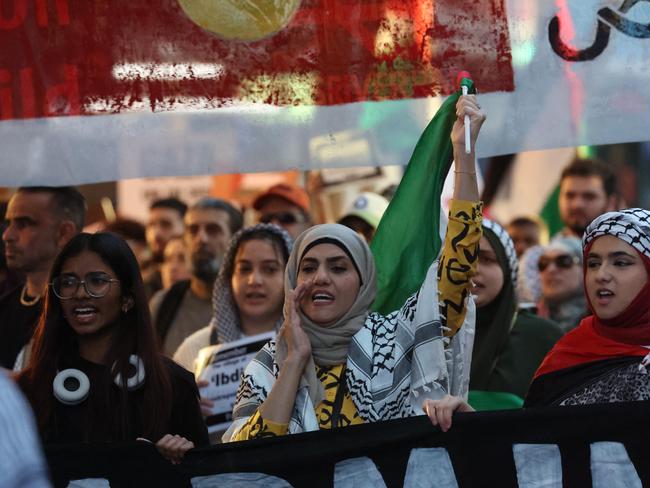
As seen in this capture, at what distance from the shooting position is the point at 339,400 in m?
4.38

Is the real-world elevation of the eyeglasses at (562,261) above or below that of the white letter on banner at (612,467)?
above

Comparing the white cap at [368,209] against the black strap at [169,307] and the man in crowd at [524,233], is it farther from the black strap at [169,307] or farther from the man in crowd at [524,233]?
the man in crowd at [524,233]

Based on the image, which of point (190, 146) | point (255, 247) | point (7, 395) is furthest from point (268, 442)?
point (255, 247)

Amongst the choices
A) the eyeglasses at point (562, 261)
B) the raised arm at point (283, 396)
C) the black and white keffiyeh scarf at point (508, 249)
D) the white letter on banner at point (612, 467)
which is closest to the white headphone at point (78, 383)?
the raised arm at point (283, 396)

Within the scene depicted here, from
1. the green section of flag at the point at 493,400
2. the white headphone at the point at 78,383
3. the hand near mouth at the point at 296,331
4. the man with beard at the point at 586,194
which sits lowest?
the green section of flag at the point at 493,400

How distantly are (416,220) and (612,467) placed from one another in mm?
1161

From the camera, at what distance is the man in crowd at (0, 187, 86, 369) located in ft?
19.7

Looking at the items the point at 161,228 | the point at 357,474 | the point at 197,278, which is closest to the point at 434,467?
the point at 357,474

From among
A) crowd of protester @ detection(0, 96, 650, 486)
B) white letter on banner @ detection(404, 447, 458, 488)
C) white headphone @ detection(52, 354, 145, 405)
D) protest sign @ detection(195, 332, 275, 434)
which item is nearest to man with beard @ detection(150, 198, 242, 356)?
protest sign @ detection(195, 332, 275, 434)

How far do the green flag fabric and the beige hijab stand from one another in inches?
11.1

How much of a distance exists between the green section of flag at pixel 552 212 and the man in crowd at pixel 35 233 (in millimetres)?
4718

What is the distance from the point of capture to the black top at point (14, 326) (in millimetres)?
5617

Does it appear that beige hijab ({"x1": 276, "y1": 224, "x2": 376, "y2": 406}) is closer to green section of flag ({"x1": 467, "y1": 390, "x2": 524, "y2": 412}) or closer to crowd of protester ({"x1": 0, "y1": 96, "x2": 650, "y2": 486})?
crowd of protester ({"x1": 0, "y1": 96, "x2": 650, "y2": 486})

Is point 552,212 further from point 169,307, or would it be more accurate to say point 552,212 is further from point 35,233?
point 35,233
